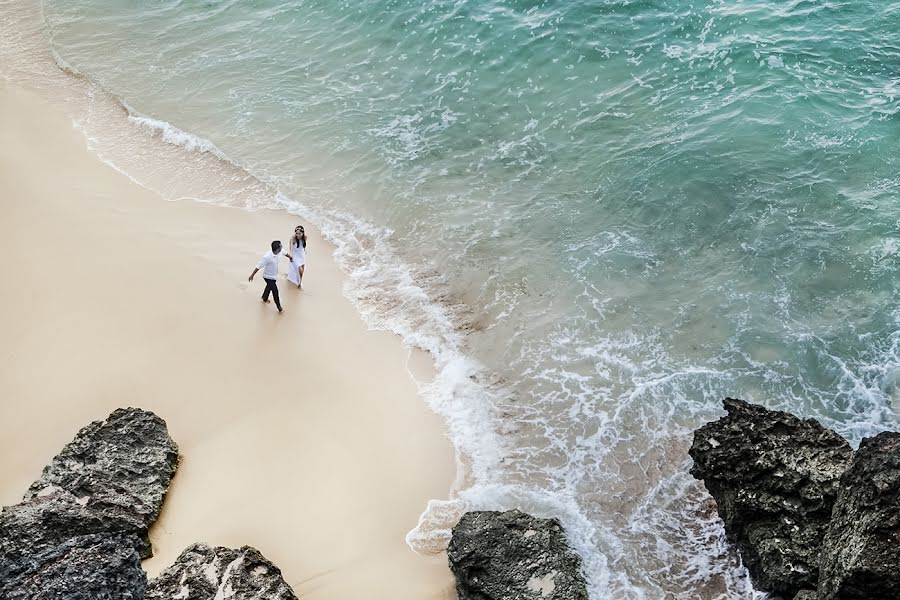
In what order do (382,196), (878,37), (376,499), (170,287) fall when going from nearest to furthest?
(376,499), (170,287), (382,196), (878,37)

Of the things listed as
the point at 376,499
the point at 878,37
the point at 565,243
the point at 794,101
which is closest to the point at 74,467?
the point at 376,499

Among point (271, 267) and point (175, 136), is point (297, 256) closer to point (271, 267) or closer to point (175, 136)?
point (271, 267)

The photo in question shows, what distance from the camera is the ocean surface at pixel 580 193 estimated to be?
10922mm

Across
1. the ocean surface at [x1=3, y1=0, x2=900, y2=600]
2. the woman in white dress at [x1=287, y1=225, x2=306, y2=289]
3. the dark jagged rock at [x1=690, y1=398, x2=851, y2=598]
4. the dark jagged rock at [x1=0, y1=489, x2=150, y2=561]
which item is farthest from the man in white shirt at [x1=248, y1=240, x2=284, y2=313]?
the dark jagged rock at [x1=690, y1=398, x2=851, y2=598]

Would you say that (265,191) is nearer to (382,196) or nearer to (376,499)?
(382,196)

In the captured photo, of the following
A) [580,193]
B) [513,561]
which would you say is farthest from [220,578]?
[580,193]

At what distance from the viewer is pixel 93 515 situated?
30.2ft

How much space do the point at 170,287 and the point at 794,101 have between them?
13519 millimetres

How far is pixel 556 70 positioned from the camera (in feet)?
61.5

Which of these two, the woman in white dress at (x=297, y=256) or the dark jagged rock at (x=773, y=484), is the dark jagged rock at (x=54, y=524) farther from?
the dark jagged rock at (x=773, y=484)

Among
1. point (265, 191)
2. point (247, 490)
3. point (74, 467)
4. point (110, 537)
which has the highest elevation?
point (265, 191)

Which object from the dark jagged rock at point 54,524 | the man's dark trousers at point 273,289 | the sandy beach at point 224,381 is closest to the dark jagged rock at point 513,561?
the sandy beach at point 224,381

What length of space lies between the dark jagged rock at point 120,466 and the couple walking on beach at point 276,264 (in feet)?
10.4

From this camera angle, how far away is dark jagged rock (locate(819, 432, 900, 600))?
6.90 meters
